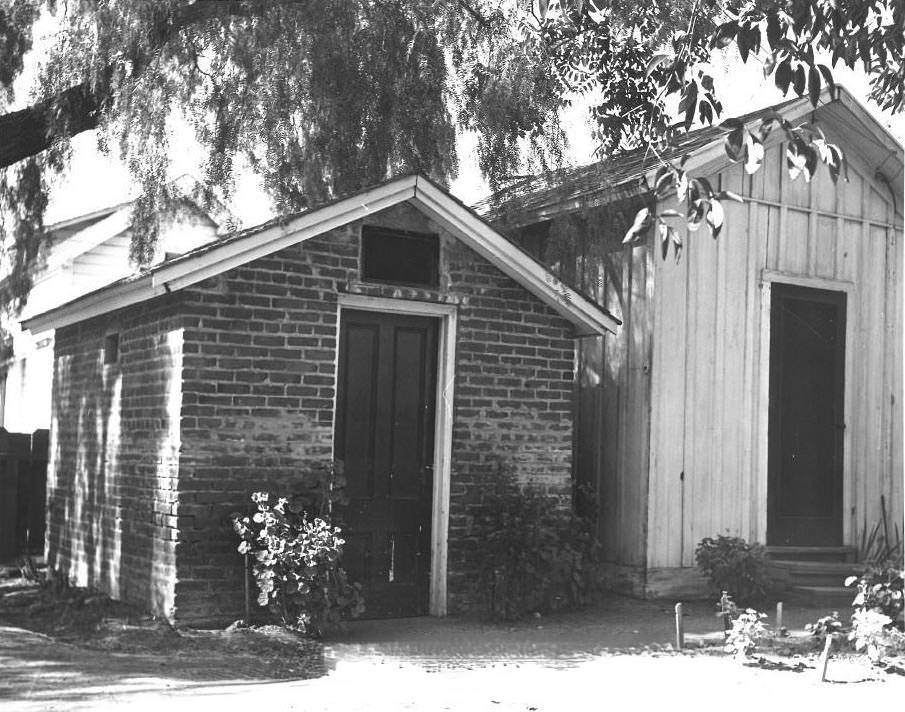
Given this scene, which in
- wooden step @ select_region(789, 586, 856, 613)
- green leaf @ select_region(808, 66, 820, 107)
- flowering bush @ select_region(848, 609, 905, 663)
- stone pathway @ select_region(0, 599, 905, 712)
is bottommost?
stone pathway @ select_region(0, 599, 905, 712)

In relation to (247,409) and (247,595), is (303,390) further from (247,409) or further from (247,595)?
(247,595)

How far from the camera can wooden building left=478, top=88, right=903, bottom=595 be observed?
1167 cm

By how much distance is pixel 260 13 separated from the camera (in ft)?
41.9

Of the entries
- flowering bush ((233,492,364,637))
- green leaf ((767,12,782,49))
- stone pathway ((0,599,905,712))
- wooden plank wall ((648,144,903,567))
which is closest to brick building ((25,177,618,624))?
flowering bush ((233,492,364,637))

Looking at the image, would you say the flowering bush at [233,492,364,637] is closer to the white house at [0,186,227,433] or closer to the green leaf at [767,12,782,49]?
the green leaf at [767,12,782,49]

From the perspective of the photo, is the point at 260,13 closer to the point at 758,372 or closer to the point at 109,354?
the point at 109,354

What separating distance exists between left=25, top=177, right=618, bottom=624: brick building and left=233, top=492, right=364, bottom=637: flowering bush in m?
0.40

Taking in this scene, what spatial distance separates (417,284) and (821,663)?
14.4 feet

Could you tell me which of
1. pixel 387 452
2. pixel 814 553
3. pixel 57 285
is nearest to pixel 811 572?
pixel 814 553

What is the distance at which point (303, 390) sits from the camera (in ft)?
32.0

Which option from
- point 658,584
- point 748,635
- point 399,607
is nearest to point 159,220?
point 399,607

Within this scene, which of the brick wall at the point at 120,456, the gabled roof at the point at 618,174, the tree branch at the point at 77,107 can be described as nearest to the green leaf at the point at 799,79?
the gabled roof at the point at 618,174

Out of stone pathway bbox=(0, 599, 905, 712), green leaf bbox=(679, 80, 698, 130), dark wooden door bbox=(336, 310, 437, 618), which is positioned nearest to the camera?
green leaf bbox=(679, 80, 698, 130)

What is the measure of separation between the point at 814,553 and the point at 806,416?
1.42 metres
